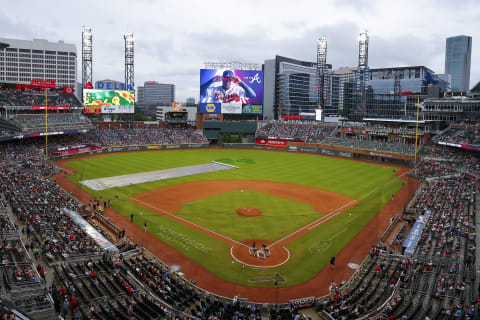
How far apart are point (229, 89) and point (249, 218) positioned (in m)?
55.6

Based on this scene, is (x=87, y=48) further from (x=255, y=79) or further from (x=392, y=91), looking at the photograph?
(x=392, y=91)

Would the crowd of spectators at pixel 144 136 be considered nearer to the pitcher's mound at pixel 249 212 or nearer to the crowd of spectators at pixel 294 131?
the crowd of spectators at pixel 294 131

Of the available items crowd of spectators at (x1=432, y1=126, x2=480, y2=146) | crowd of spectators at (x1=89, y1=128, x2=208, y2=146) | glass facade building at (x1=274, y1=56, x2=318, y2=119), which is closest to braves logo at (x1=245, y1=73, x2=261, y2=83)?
crowd of spectators at (x1=89, y1=128, x2=208, y2=146)

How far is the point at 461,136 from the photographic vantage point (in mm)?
54625

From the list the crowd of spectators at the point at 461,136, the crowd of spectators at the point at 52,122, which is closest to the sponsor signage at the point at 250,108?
the crowd of spectators at the point at 52,122

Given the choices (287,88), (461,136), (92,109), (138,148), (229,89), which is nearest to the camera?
(461,136)

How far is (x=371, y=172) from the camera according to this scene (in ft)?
178

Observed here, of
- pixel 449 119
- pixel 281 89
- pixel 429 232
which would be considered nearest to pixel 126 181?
pixel 429 232

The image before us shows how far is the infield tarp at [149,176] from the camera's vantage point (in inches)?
1643

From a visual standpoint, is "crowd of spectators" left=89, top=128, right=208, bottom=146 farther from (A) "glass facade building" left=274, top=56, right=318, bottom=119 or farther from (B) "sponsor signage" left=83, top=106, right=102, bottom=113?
(A) "glass facade building" left=274, top=56, right=318, bottom=119

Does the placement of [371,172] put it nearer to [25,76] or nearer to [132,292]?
[132,292]

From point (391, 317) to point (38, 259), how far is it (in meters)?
18.2

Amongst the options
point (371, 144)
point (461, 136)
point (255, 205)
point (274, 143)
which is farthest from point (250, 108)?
point (255, 205)

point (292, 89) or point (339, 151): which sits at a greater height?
point (292, 89)
